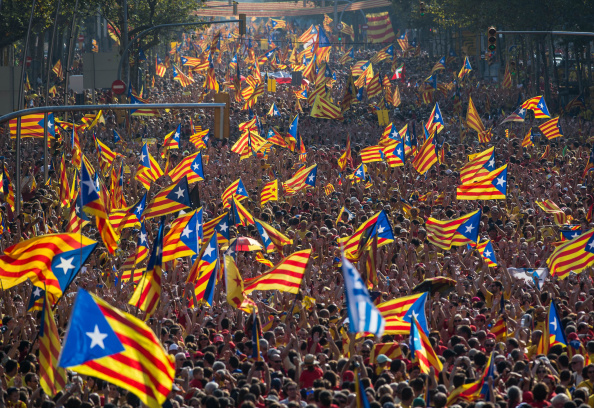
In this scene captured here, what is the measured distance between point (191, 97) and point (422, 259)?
2998 centimetres

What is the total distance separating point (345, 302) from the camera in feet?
41.8

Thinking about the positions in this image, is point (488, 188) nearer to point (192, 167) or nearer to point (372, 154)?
point (372, 154)

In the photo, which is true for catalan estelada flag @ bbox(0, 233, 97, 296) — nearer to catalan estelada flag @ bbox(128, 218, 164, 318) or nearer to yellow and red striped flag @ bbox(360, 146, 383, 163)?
catalan estelada flag @ bbox(128, 218, 164, 318)

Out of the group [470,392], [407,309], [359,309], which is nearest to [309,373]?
[407,309]

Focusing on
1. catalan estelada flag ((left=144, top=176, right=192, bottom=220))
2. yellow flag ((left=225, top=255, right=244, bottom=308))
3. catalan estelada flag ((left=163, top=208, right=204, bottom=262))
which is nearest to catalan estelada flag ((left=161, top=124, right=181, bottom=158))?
catalan estelada flag ((left=144, top=176, right=192, bottom=220))

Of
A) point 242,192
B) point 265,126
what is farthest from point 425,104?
point 242,192

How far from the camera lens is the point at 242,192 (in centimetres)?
1894

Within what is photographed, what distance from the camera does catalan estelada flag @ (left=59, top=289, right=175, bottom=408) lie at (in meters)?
7.72

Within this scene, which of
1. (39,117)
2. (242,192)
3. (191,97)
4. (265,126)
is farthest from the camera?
(191,97)

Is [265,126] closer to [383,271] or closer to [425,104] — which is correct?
[425,104]

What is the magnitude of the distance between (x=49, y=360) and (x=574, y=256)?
296 inches

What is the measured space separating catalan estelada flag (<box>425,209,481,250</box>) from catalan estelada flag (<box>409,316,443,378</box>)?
510 cm

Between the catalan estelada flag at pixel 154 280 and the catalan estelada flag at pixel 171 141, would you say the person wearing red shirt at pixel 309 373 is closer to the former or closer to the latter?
the catalan estelada flag at pixel 154 280

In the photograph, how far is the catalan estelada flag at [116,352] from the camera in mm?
7719
